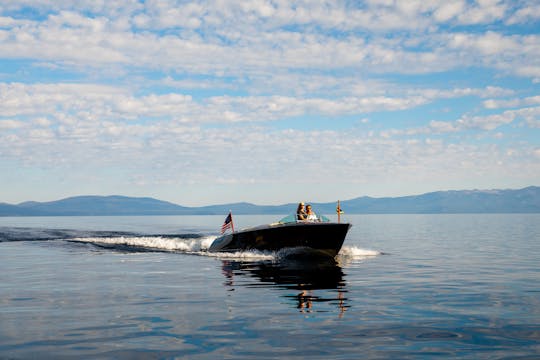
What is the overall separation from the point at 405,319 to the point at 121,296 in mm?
7881

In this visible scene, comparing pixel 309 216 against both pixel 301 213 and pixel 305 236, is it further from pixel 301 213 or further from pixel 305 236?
pixel 305 236

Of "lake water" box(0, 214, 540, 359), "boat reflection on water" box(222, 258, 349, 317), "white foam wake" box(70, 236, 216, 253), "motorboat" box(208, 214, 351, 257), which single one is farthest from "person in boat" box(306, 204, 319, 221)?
"white foam wake" box(70, 236, 216, 253)

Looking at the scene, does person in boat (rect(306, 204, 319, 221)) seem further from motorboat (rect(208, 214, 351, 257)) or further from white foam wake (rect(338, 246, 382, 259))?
white foam wake (rect(338, 246, 382, 259))

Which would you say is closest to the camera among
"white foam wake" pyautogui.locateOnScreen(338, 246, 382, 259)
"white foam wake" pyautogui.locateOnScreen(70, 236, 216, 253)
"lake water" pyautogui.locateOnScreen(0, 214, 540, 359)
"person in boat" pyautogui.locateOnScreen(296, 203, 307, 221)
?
"lake water" pyautogui.locateOnScreen(0, 214, 540, 359)

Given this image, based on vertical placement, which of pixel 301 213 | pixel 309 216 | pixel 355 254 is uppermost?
pixel 301 213

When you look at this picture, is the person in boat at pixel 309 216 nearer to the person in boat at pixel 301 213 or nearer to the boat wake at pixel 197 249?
the person in boat at pixel 301 213

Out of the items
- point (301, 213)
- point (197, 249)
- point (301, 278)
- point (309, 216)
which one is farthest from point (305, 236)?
point (197, 249)

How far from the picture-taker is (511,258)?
2809cm

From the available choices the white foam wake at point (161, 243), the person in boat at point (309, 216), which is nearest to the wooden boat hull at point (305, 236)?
the person in boat at point (309, 216)

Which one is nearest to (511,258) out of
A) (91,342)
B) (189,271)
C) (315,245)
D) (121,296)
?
(315,245)

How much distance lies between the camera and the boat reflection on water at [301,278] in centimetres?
1384

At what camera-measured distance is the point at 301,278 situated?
62.0 feet

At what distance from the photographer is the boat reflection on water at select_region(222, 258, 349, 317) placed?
13.8 metres

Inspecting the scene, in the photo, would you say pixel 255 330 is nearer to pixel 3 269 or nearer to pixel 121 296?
pixel 121 296
